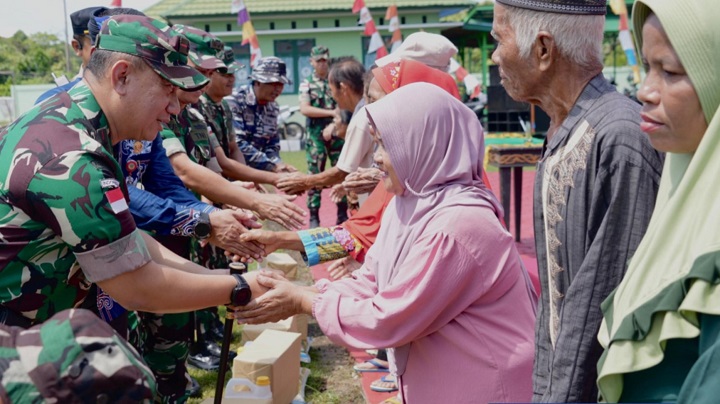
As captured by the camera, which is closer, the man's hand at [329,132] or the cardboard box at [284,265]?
the cardboard box at [284,265]

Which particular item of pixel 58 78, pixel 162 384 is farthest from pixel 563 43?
pixel 58 78

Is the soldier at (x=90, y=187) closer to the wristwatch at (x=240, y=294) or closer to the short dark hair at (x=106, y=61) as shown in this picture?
the short dark hair at (x=106, y=61)

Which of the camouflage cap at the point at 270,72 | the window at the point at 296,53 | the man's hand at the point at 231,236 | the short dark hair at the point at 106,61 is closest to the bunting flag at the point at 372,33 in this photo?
the window at the point at 296,53

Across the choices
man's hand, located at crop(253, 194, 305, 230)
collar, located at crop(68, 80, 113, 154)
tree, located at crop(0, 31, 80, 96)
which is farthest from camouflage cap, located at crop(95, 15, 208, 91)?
tree, located at crop(0, 31, 80, 96)

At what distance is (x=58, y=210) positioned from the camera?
2084 millimetres

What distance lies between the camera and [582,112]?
6.61 ft

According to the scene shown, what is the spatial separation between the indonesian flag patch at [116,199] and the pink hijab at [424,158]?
34.2 inches

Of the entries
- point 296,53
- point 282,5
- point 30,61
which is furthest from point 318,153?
point 30,61

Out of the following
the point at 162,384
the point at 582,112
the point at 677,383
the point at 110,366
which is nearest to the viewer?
the point at 110,366

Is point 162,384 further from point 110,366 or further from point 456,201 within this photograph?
point 110,366

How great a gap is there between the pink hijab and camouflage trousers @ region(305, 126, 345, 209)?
23.6 ft

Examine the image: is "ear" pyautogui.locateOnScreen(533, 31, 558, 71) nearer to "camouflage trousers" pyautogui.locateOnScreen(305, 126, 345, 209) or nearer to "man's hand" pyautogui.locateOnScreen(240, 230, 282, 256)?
"man's hand" pyautogui.locateOnScreen(240, 230, 282, 256)

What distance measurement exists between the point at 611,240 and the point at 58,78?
12.1 ft

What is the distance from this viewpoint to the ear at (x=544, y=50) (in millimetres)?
2082
